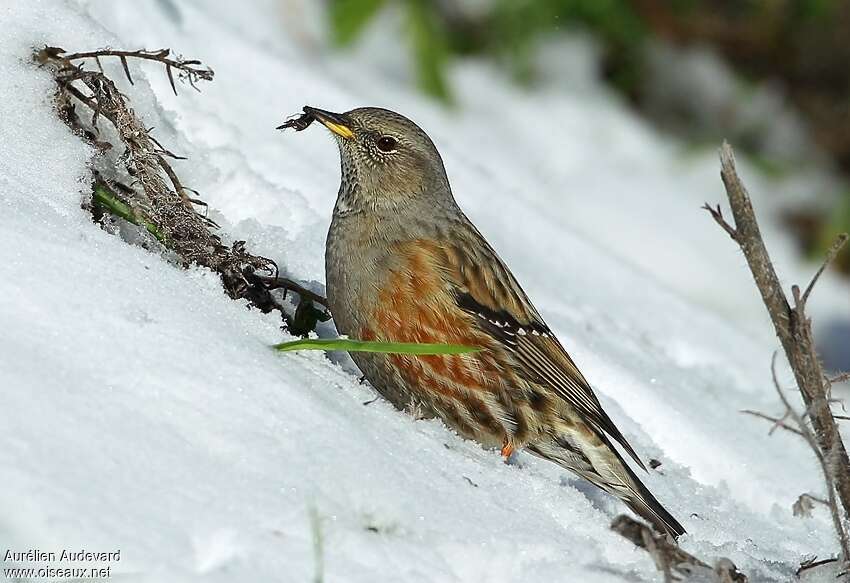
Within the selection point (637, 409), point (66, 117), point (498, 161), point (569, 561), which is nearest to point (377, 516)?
point (569, 561)

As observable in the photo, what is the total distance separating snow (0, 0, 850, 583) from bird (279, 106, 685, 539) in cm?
13

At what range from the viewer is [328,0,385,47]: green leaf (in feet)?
32.1

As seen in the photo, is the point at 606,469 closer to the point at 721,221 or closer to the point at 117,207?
the point at 721,221

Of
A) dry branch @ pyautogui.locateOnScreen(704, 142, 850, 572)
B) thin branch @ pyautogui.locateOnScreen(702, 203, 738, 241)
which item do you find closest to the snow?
dry branch @ pyautogui.locateOnScreen(704, 142, 850, 572)

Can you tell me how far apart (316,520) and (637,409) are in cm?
261

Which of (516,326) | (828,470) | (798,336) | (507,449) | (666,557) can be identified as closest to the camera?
(666,557)

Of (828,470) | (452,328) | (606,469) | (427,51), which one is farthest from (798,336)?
(427,51)

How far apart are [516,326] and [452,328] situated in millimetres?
284

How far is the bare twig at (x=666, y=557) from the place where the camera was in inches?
113

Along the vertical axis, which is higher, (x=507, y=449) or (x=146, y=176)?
(x=146, y=176)

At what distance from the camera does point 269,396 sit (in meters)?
3.09

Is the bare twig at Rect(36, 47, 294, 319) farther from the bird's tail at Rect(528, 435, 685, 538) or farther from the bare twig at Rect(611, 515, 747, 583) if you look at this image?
the bare twig at Rect(611, 515, 747, 583)

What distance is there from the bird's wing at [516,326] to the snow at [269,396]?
→ 0.96 feet

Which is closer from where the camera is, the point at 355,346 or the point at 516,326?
the point at 355,346
